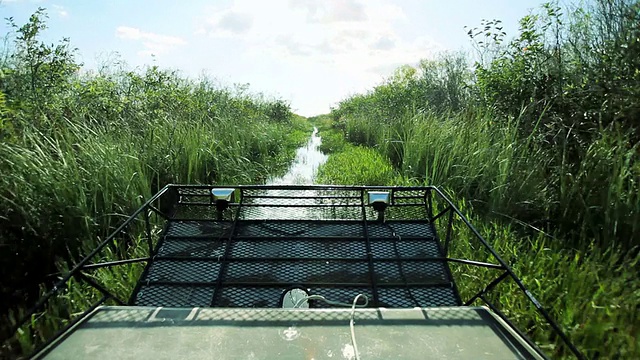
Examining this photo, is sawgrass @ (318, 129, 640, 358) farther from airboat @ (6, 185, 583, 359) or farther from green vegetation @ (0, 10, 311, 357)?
green vegetation @ (0, 10, 311, 357)

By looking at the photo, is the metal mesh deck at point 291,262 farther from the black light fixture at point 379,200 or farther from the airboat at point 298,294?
the black light fixture at point 379,200

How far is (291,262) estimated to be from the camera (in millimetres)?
2395

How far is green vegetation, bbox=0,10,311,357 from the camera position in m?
3.14

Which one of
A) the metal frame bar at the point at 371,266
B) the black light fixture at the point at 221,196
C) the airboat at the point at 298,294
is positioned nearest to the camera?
the airboat at the point at 298,294

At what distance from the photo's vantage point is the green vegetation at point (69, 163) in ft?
10.3

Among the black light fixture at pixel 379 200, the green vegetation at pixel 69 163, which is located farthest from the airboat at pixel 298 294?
the green vegetation at pixel 69 163

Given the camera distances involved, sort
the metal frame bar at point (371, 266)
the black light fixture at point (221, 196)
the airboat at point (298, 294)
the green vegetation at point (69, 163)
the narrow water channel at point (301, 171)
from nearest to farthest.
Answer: the airboat at point (298, 294)
the metal frame bar at point (371, 266)
the black light fixture at point (221, 196)
the green vegetation at point (69, 163)
the narrow water channel at point (301, 171)

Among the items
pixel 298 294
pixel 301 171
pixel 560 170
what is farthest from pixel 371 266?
pixel 301 171

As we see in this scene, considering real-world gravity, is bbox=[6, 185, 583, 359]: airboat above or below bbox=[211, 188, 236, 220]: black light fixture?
below

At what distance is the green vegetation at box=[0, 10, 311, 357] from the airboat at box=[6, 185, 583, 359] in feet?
1.28

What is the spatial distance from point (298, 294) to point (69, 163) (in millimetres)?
2507

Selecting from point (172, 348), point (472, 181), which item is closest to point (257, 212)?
point (172, 348)

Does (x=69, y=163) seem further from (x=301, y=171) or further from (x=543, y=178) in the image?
(x=301, y=171)

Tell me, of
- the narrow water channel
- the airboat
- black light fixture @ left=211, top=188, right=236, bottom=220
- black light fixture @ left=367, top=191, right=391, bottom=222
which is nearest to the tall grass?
the airboat
